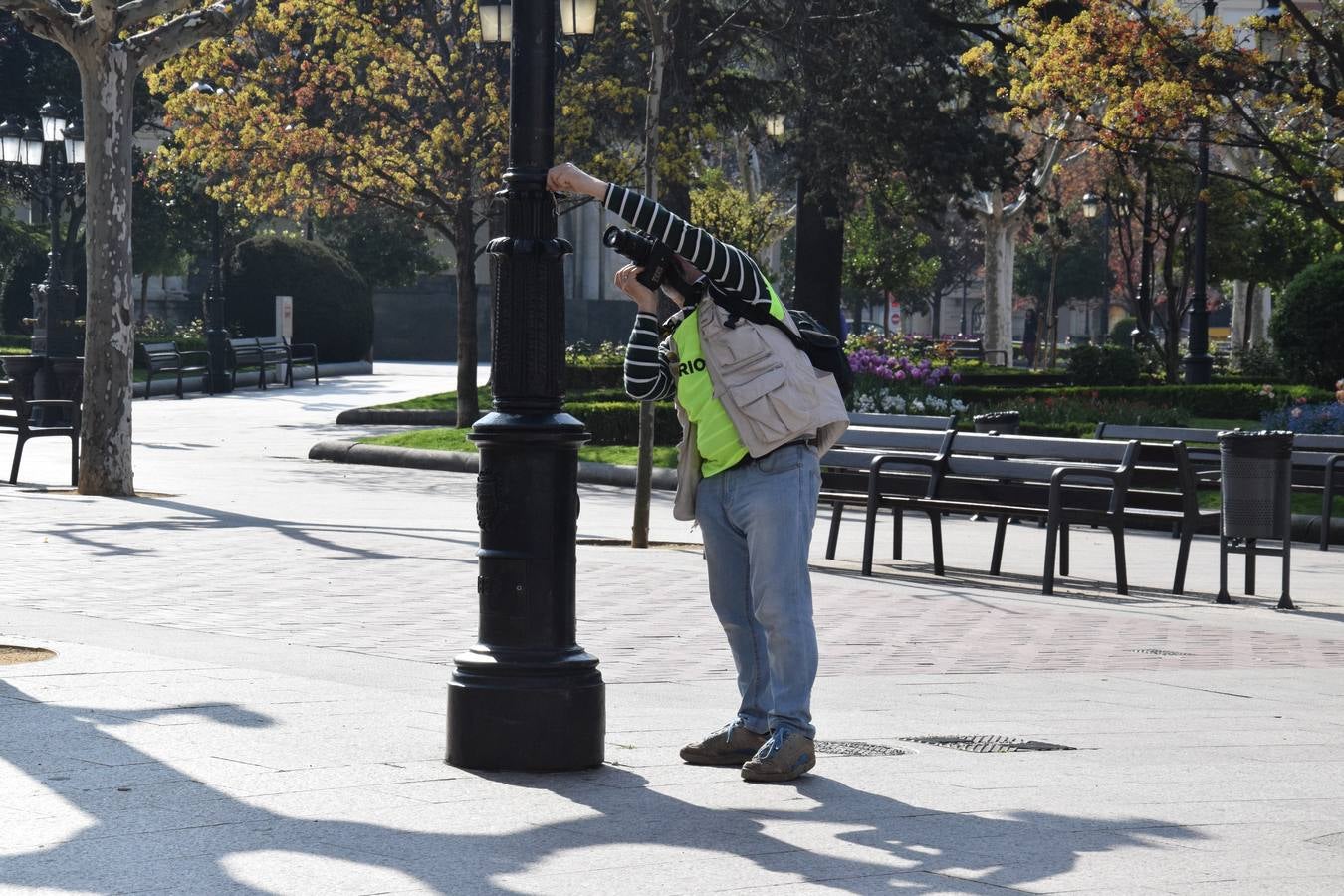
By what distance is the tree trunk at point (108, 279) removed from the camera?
16.4 metres

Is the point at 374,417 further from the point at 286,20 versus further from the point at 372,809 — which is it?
the point at 372,809

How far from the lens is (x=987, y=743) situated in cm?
655

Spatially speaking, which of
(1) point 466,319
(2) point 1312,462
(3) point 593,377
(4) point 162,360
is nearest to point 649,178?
(2) point 1312,462

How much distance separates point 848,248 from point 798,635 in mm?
46843

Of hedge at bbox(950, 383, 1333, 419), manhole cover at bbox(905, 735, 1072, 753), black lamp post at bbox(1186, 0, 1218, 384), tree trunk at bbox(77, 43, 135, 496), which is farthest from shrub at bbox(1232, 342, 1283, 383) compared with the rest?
manhole cover at bbox(905, 735, 1072, 753)

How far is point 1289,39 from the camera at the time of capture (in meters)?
18.7

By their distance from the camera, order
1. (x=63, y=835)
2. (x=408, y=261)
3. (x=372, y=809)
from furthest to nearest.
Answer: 1. (x=408, y=261)
2. (x=372, y=809)
3. (x=63, y=835)

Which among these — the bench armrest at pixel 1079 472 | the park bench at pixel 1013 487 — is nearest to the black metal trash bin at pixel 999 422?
the park bench at pixel 1013 487

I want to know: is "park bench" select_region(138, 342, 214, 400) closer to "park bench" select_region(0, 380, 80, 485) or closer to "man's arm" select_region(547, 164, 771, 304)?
"park bench" select_region(0, 380, 80, 485)

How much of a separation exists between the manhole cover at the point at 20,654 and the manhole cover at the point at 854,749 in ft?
10.6

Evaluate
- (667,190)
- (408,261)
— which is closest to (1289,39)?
(667,190)

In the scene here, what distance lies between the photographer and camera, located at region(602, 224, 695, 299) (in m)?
5.74

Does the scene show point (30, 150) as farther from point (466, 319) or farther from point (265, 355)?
point (466, 319)

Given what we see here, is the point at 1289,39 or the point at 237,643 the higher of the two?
the point at 1289,39
